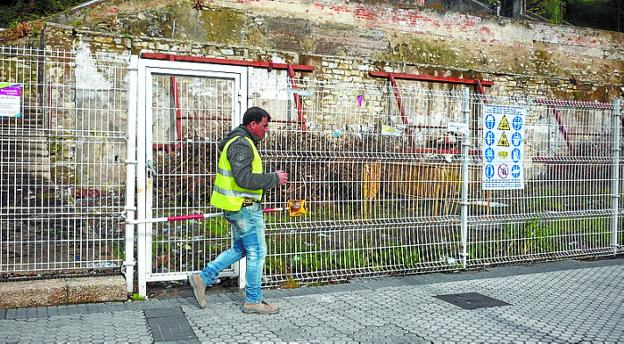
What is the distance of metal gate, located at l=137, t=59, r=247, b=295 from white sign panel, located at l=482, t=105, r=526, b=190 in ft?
10.9

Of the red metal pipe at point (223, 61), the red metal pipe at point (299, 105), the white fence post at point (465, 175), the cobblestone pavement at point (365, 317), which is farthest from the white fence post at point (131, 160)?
the red metal pipe at point (223, 61)

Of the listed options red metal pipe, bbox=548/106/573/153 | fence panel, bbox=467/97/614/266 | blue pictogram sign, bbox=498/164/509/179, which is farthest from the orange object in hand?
red metal pipe, bbox=548/106/573/153

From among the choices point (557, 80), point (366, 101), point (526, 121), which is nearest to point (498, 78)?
point (557, 80)

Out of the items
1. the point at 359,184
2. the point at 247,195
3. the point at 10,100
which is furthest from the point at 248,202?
the point at 10,100

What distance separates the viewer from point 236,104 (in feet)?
20.0

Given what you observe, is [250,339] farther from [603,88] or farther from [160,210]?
[603,88]

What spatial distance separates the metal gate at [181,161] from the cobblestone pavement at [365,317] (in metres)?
0.50

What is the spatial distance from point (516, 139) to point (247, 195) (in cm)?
415

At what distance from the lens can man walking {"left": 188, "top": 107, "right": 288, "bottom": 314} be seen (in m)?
5.10

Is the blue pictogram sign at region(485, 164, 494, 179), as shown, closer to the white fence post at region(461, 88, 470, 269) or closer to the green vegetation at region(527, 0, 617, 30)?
the white fence post at region(461, 88, 470, 269)

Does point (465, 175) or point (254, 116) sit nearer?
point (254, 116)

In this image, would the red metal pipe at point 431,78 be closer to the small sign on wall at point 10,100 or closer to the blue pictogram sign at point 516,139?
the blue pictogram sign at point 516,139

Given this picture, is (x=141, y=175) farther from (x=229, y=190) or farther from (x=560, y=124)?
(x=560, y=124)

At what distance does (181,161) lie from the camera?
19.5 feet
